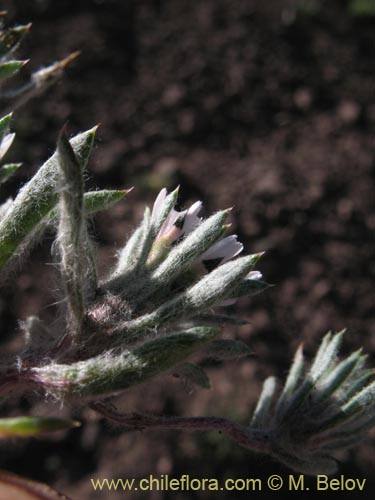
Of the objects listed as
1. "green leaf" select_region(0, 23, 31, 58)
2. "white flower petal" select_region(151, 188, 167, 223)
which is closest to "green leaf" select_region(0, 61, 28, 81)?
"green leaf" select_region(0, 23, 31, 58)

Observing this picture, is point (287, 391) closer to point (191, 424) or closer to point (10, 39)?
point (191, 424)

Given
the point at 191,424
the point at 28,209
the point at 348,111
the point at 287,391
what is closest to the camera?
the point at 28,209

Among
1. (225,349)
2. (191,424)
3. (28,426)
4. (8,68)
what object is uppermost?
(8,68)

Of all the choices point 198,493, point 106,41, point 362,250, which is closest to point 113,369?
point 198,493

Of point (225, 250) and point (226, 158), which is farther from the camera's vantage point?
point (226, 158)

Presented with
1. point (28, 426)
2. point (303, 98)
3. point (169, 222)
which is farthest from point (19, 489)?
point (303, 98)

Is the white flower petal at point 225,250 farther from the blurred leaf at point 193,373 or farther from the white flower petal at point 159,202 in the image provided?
the blurred leaf at point 193,373
